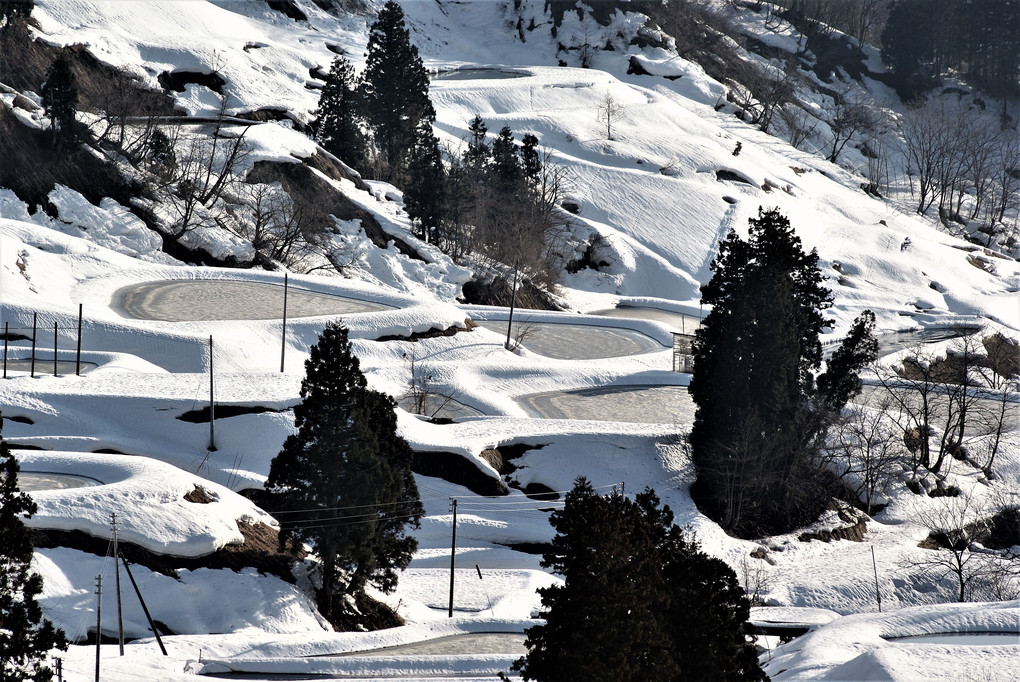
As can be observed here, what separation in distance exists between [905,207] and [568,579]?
79.7 metres

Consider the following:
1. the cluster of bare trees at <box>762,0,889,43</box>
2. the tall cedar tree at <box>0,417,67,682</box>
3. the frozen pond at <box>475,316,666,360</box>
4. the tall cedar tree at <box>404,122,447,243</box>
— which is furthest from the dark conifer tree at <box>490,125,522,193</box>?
the cluster of bare trees at <box>762,0,889,43</box>

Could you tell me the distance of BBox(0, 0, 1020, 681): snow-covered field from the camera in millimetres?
22031

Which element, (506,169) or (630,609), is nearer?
(630,609)

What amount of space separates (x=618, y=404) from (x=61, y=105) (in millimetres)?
32591

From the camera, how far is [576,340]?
47.3 meters

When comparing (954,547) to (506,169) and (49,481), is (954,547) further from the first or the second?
(506,169)

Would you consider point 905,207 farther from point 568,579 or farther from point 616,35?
point 568,579

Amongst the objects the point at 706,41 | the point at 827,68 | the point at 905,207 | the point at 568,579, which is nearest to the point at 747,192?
→ the point at 905,207

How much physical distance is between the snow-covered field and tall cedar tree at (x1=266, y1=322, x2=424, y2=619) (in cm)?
142

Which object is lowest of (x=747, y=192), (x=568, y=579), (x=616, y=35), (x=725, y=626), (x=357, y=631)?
(x=357, y=631)

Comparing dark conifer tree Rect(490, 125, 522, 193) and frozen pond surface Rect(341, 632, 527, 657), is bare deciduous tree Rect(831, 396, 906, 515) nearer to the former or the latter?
frozen pond surface Rect(341, 632, 527, 657)

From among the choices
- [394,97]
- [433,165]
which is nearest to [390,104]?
[394,97]

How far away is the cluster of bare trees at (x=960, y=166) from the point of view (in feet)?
285

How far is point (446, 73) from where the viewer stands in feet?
304
